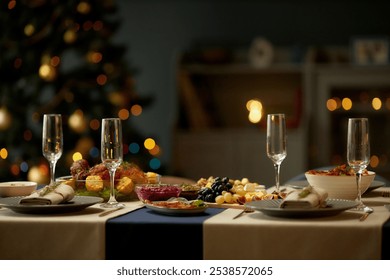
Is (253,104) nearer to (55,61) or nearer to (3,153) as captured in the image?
(55,61)

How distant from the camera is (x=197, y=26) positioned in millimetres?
6055

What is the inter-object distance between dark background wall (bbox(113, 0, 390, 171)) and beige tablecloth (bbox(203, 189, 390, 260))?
3892 mm

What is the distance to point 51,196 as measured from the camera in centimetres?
188

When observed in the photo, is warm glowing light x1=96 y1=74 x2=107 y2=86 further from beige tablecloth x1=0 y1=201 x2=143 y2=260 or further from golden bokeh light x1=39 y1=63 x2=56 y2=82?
beige tablecloth x1=0 y1=201 x2=143 y2=260

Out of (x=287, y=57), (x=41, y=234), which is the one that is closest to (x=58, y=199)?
(x=41, y=234)

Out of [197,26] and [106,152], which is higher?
[197,26]

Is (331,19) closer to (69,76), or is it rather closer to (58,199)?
(69,76)

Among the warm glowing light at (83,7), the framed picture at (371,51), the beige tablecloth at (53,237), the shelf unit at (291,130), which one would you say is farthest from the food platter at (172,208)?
the framed picture at (371,51)

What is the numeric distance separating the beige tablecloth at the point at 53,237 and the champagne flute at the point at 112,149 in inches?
8.5

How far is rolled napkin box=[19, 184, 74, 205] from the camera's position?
1.87m

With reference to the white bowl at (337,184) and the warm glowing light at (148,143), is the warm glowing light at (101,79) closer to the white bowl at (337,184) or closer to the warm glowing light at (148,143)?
the warm glowing light at (148,143)

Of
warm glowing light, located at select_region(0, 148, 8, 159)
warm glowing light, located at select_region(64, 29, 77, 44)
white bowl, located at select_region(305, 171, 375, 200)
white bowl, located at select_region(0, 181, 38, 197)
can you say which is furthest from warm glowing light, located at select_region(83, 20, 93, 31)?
white bowl, located at select_region(305, 171, 375, 200)
